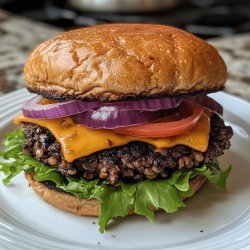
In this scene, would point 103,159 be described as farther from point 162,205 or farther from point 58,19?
point 58,19

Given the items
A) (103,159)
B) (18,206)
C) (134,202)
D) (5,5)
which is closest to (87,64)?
(103,159)

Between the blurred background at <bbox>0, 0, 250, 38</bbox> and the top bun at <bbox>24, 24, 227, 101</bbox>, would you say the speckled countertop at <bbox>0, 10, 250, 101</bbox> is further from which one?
the top bun at <bbox>24, 24, 227, 101</bbox>

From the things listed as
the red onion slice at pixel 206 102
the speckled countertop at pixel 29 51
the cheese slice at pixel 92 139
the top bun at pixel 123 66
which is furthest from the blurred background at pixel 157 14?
the cheese slice at pixel 92 139

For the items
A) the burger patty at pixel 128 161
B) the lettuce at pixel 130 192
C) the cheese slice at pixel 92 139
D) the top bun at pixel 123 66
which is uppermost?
the top bun at pixel 123 66

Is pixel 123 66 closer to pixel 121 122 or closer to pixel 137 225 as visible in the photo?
pixel 121 122

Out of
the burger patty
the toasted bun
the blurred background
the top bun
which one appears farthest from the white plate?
the blurred background

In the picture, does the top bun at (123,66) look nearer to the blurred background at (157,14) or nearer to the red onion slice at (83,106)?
the red onion slice at (83,106)

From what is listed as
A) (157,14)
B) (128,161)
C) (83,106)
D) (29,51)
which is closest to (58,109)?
(83,106)

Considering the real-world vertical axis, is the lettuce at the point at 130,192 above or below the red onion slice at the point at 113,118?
below
